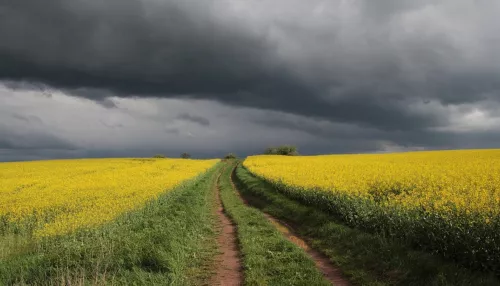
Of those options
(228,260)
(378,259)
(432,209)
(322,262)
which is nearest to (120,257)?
(228,260)

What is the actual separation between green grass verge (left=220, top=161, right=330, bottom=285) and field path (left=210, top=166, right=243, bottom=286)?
8.8 inches

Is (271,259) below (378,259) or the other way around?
below

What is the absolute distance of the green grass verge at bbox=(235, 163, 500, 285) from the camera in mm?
8180

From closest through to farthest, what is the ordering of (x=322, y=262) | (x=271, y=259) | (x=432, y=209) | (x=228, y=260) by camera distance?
(x=271, y=259), (x=322, y=262), (x=228, y=260), (x=432, y=209)

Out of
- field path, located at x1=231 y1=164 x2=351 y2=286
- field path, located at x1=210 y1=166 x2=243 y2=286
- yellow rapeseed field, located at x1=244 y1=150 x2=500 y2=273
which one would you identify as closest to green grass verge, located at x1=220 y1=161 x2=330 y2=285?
field path, located at x1=210 y1=166 x2=243 y2=286

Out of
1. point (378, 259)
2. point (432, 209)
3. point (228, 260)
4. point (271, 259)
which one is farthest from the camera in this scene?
point (432, 209)

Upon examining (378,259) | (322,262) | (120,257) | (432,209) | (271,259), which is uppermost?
(432,209)

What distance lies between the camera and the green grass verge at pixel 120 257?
9.20 meters

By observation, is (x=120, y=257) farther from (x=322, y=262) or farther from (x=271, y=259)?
(x=322, y=262)

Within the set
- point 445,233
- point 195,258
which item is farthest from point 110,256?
point 445,233

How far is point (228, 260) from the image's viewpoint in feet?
36.8

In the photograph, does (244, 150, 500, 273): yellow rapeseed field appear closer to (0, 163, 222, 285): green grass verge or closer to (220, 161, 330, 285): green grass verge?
(220, 161, 330, 285): green grass verge

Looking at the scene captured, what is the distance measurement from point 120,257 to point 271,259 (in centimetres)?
424

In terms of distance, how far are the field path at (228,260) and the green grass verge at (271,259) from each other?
0.22 meters
